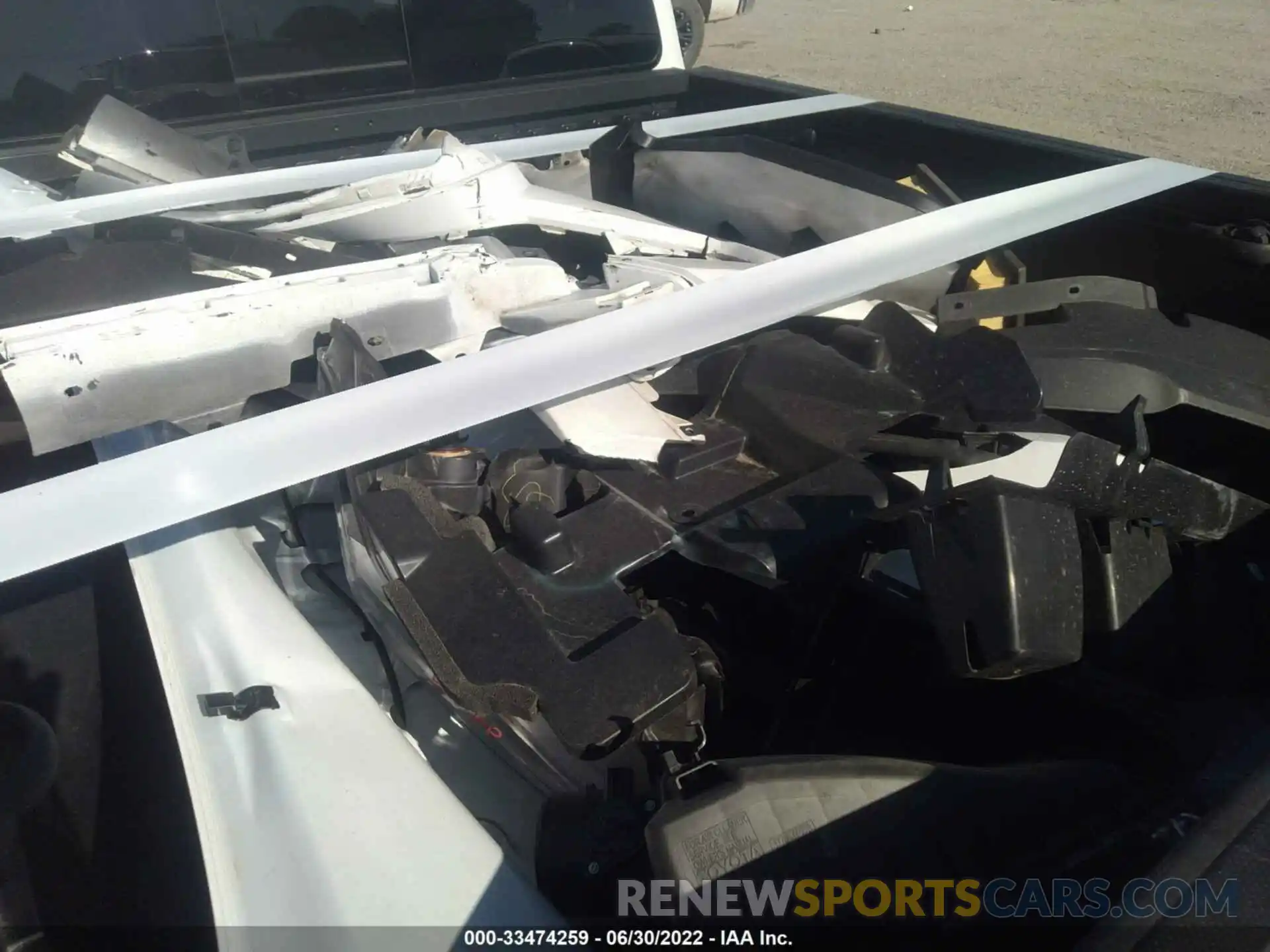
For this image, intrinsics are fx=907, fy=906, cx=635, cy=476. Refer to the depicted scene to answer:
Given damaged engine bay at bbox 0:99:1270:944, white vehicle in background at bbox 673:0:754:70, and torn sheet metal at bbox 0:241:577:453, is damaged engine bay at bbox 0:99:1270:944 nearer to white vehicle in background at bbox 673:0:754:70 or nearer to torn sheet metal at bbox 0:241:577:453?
torn sheet metal at bbox 0:241:577:453

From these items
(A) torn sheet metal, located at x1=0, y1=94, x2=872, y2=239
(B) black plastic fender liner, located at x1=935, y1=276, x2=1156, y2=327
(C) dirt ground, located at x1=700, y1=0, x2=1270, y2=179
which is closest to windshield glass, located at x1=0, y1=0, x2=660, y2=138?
(A) torn sheet metal, located at x1=0, y1=94, x2=872, y2=239

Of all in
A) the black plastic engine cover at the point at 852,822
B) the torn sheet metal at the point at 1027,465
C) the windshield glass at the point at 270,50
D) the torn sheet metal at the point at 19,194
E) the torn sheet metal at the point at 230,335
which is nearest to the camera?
the black plastic engine cover at the point at 852,822

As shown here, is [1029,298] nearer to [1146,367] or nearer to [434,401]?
[1146,367]

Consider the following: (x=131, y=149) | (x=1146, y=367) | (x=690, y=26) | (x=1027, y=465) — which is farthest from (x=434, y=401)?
(x=690, y=26)

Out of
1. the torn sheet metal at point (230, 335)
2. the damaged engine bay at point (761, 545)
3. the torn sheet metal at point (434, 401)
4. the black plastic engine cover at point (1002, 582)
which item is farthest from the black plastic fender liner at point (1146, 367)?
the torn sheet metal at point (230, 335)

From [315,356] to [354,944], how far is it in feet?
3.28

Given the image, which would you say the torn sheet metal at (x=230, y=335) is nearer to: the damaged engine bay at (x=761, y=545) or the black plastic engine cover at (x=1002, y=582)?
the damaged engine bay at (x=761, y=545)

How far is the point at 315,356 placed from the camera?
5.10 feet

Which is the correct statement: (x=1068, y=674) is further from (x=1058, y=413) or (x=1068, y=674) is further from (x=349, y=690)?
(x=349, y=690)

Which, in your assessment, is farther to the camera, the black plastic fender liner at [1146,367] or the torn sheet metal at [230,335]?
the black plastic fender liner at [1146,367]

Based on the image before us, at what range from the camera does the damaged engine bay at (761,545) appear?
1053mm

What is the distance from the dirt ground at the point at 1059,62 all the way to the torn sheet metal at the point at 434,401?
5407 mm

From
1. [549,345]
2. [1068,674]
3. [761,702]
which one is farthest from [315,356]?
[1068,674]

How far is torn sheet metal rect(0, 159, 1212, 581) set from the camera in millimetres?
1046
